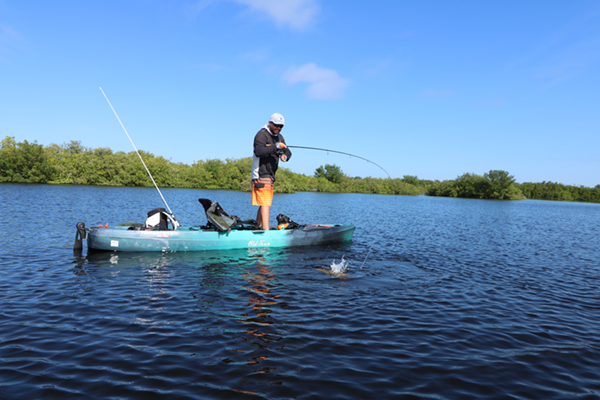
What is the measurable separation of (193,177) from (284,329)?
4178 inches

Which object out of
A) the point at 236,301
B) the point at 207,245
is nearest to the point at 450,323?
the point at 236,301

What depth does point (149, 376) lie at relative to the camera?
3.84 metres

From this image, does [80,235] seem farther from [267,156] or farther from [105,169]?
[105,169]

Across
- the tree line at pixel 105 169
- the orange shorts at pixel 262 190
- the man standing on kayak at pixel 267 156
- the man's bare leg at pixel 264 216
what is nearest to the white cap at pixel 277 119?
the man standing on kayak at pixel 267 156

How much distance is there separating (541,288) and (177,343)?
9222 millimetres

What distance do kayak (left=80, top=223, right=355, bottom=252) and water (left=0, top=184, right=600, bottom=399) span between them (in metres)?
0.44

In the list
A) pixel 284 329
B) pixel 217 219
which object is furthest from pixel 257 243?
pixel 284 329

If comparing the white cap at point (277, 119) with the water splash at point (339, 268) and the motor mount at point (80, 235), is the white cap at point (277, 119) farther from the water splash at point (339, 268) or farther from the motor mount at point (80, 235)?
the motor mount at point (80, 235)

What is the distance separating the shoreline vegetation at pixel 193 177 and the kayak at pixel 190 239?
138 feet

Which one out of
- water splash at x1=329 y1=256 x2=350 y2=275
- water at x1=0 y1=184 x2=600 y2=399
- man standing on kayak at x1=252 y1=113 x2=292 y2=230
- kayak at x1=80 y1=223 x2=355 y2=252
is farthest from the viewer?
man standing on kayak at x1=252 y1=113 x2=292 y2=230

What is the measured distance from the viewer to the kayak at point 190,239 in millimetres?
10070

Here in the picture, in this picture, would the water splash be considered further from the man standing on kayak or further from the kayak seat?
the kayak seat

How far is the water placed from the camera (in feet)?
12.6

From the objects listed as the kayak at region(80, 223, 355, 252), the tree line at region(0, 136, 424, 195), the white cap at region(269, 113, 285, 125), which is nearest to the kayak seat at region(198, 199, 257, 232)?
the kayak at region(80, 223, 355, 252)
